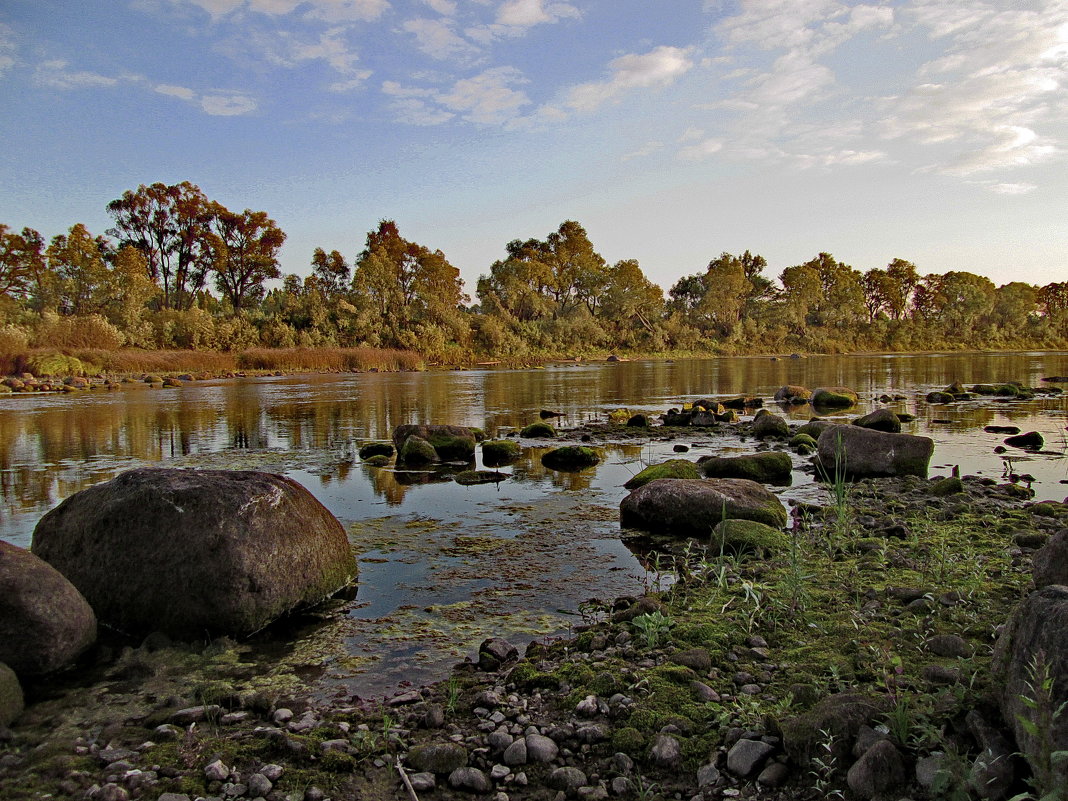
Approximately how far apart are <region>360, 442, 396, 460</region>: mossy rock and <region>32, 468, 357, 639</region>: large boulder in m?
7.82

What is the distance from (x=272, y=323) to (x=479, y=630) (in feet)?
213

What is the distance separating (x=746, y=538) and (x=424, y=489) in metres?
5.58

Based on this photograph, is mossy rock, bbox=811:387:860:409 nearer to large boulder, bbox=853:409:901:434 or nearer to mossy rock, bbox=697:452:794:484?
large boulder, bbox=853:409:901:434

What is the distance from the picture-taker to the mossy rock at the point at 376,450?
1401 centimetres

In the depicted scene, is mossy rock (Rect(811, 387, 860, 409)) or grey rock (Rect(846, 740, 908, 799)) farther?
mossy rock (Rect(811, 387, 860, 409))

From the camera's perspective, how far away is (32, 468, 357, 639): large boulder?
5355 millimetres

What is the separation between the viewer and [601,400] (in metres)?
Answer: 27.0

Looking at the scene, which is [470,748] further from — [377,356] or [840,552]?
[377,356]

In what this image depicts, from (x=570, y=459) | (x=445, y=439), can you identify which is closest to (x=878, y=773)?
(x=570, y=459)

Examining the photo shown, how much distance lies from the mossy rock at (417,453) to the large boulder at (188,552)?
6945mm

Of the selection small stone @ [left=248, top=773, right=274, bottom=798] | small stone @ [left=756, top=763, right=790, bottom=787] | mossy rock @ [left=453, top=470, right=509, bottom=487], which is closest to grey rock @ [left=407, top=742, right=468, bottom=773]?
small stone @ [left=248, top=773, right=274, bottom=798]

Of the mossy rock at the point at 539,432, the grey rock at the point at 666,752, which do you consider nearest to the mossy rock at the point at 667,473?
the mossy rock at the point at 539,432

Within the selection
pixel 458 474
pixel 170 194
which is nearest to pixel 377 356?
pixel 170 194

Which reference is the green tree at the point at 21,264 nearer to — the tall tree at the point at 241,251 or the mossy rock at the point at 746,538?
the tall tree at the point at 241,251
